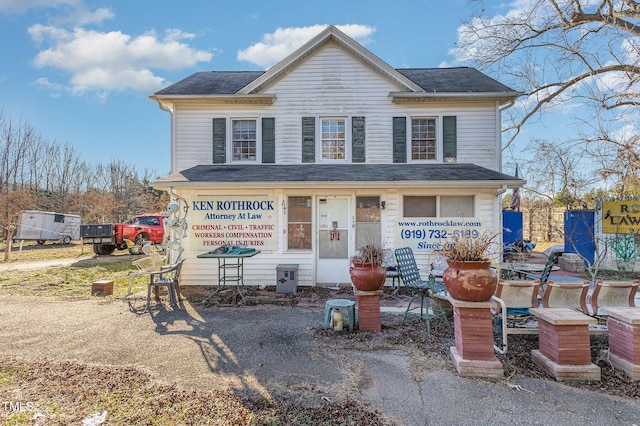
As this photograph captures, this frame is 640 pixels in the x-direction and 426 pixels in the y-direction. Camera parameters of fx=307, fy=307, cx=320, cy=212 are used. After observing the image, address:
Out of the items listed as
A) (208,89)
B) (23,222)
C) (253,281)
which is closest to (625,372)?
(253,281)

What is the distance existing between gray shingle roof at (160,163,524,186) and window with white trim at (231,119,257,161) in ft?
1.24

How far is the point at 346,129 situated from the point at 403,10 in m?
3.81

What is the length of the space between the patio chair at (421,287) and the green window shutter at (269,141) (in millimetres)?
4516

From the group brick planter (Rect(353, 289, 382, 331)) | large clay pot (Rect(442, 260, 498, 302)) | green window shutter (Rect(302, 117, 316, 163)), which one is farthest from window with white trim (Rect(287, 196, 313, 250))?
large clay pot (Rect(442, 260, 498, 302))

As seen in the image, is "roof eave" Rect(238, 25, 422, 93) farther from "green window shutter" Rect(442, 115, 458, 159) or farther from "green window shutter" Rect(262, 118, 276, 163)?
"green window shutter" Rect(442, 115, 458, 159)

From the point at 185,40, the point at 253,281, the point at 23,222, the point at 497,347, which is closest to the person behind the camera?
the point at 497,347

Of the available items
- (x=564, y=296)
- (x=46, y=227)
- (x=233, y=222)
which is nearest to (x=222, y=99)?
(x=233, y=222)

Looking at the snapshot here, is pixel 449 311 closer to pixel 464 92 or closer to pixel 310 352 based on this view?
pixel 310 352

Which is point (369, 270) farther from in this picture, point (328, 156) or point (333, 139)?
point (333, 139)

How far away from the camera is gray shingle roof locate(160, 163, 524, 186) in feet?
24.1

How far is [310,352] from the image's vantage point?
12.7ft

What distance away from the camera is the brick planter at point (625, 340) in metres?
3.09

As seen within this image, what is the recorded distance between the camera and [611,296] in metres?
3.85

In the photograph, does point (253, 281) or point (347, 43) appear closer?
point (253, 281)
